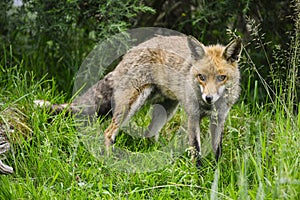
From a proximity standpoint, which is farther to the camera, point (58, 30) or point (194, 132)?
point (58, 30)

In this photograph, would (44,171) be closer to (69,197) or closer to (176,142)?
(69,197)

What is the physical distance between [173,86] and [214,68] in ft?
2.32

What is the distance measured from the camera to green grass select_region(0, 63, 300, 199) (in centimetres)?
379

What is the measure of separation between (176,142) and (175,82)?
604 mm

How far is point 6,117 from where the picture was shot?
475 cm

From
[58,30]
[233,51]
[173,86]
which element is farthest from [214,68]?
[58,30]

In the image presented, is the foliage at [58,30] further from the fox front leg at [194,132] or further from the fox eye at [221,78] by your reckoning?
the fox eye at [221,78]

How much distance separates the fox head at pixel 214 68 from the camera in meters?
4.57

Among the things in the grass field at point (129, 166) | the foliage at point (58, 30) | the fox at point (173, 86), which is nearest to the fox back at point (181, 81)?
the fox at point (173, 86)

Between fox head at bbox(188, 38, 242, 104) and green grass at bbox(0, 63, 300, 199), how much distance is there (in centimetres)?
45

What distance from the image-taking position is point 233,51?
4.70 meters

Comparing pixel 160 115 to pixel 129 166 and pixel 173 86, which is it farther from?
pixel 129 166

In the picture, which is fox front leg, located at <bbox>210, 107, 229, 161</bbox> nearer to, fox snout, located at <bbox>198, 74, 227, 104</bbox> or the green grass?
the green grass

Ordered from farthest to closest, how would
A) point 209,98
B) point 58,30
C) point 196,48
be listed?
point 58,30, point 196,48, point 209,98
